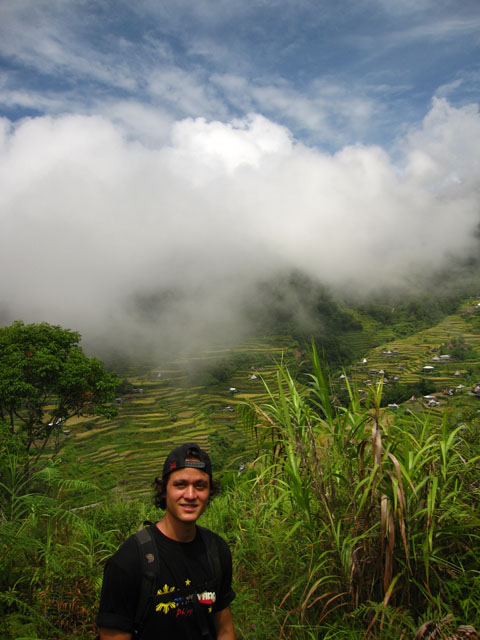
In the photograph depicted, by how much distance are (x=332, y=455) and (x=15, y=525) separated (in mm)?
2785

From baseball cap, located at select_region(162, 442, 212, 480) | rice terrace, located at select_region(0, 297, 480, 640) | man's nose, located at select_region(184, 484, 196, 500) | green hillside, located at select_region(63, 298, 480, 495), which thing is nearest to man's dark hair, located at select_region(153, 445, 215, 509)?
baseball cap, located at select_region(162, 442, 212, 480)

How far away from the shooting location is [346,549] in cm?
234

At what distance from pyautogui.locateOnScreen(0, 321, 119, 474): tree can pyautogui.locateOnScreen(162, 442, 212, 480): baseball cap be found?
12.0 metres

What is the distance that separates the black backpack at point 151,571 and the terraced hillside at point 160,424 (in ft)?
44.6

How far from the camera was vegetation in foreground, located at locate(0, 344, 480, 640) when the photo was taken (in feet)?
7.15

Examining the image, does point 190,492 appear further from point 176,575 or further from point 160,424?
point 160,424

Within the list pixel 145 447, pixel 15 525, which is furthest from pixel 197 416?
pixel 15 525

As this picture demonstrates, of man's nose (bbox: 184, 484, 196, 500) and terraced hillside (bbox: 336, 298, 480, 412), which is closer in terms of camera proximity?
man's nose (bbox: 184, 484, 196, 500)

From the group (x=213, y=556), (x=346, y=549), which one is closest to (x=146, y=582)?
(x=213, y=556)

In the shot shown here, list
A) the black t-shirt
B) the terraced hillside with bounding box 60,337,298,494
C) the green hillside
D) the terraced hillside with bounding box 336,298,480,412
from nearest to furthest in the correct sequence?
1. the black t-shirt
2. the terraced hillside with bounding box 60,337,298,494
3. the green hillside
4. the terraced hillside with bounding box 336,298,480,412

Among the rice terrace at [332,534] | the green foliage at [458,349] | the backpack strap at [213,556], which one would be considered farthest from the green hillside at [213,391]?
the backpack strap at [213,556]

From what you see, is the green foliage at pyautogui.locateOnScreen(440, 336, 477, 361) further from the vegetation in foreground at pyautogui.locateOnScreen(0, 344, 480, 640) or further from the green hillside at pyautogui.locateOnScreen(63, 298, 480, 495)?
the vegetation in foreground at pyautogui.locateOnScreen(0, 344, 480, 640)

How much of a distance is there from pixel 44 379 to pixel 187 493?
1289 cm

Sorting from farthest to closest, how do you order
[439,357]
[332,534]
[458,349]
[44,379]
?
[458,349] < [439,357] < [44,379] < [332,534]
